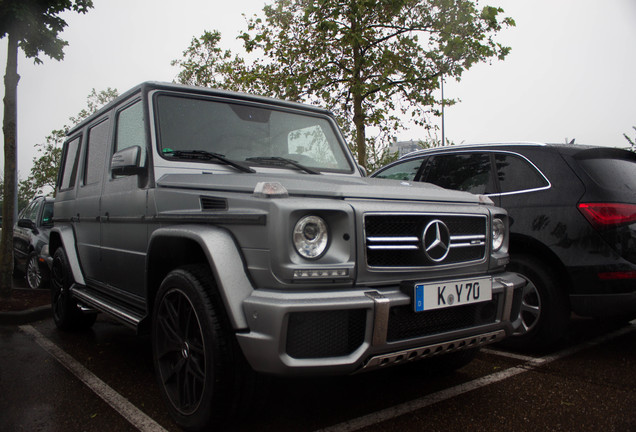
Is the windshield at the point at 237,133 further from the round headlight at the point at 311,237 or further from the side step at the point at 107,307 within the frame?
the round headlight at the point at 311,237

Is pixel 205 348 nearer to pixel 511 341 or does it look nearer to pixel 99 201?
pixel 99 201

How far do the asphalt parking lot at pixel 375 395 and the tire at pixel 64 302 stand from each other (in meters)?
0.59

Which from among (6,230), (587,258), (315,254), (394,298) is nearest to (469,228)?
(394,298)

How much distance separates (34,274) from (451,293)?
26.8 ft

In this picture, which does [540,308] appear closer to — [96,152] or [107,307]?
[107,307]

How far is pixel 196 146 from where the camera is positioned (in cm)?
343

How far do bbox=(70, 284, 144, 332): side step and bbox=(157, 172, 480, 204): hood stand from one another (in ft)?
2.95

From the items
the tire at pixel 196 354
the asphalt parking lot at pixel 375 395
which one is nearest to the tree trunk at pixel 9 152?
the asphalt parking lot at pixel 375 395

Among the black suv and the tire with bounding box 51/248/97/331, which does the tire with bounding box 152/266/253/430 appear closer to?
the tire with bounding box 51/248/97/331

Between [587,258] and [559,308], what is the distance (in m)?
0.48

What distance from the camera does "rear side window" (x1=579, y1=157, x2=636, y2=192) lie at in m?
3.88

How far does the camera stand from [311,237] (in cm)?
239

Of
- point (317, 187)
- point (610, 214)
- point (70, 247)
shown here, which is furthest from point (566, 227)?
point (70, 247)

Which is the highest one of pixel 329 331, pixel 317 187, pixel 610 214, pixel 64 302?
pixel 317 187
